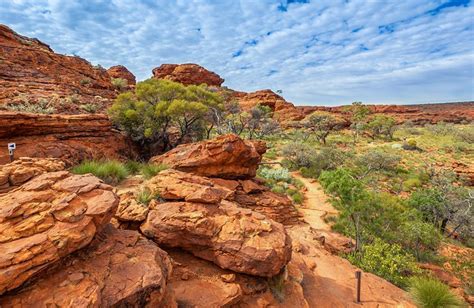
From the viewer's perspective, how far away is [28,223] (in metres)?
3.21

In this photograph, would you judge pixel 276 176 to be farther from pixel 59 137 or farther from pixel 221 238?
pixel 221 238

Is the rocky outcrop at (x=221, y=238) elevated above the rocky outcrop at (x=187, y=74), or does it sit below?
below

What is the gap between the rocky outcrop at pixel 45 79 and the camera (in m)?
14.3

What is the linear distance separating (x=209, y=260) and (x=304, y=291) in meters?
2.54

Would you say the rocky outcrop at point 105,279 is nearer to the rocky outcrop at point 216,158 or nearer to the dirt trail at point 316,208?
the rocky outcrop at point 216,158

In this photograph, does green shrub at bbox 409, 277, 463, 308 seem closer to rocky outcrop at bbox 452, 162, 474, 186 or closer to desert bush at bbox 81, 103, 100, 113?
desert bush at bbox 81, 103, 100, 113

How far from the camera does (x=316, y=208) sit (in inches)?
527

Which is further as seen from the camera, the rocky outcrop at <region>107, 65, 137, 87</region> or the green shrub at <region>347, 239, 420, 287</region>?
the rocky outcrop at <region>107, 65, 137, 87</region>

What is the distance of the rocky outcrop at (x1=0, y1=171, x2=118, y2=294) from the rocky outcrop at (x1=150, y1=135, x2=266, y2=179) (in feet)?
18.0

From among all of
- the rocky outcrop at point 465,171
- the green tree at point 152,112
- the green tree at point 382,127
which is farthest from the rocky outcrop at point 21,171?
the green tree at point 382,127

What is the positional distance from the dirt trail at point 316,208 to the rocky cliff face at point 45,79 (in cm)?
1400

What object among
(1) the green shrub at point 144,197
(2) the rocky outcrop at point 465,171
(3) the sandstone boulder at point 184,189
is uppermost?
(3) the sandstone boulder at point 184,189

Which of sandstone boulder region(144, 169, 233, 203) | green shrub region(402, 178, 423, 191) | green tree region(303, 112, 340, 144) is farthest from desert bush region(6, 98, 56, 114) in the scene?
green tree region(303, 112, 340, 144)

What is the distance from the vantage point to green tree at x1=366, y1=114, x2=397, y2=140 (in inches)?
1661
